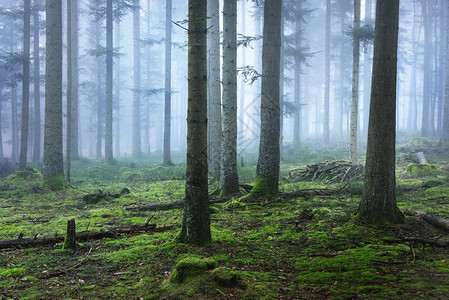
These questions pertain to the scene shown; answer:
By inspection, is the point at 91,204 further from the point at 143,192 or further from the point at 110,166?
the point at 110,166

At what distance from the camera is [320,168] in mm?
14766

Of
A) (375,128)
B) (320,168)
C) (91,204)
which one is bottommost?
(91,204)

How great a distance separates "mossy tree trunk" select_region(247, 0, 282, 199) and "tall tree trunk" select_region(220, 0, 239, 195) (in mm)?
1042

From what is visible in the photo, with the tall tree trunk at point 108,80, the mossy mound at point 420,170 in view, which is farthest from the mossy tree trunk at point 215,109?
the tall tree trunk at point 108,80

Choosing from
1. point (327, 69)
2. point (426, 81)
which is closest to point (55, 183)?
point (327, 69)

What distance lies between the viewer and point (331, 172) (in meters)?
14.3

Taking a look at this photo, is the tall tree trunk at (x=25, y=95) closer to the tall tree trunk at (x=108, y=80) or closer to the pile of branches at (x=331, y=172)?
the tall tree trunk at (x=108, y=80)

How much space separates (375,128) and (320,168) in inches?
339

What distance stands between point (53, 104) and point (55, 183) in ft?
10.7

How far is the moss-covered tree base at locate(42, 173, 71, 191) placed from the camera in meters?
13.3

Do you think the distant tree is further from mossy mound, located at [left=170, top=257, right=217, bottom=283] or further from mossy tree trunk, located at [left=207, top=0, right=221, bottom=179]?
mossy mound, located at [left=170, top=257, right=217, bottom=283]

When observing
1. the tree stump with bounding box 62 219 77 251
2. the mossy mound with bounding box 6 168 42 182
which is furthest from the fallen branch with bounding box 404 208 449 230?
the mossy mound with bounding box 6 168 42 182

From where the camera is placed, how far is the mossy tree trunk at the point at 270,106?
9.55 meters

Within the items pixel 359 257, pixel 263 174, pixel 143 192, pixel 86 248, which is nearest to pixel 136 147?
pixel 143 192
